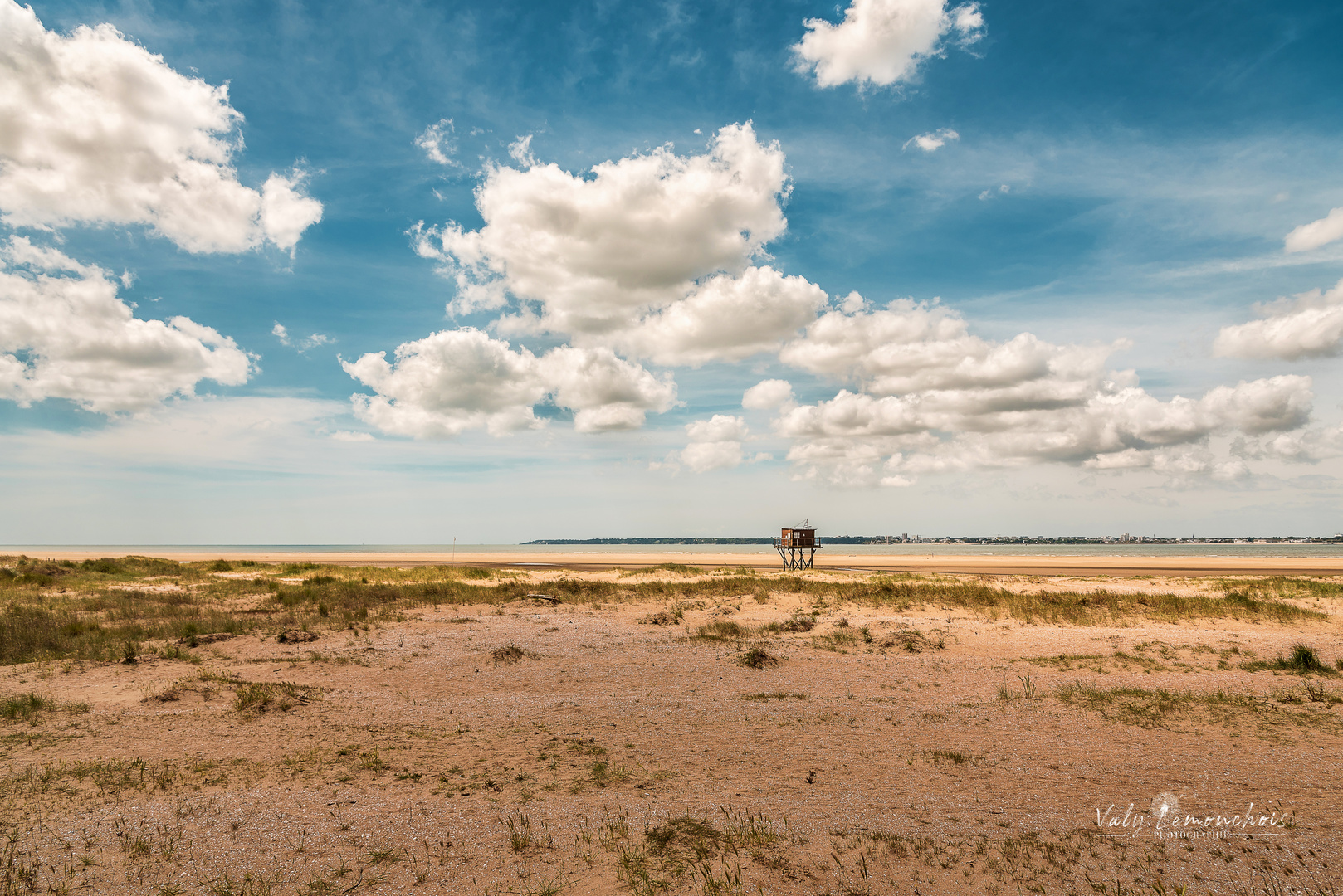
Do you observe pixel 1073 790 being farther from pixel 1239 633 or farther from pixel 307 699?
pixel 1239 633

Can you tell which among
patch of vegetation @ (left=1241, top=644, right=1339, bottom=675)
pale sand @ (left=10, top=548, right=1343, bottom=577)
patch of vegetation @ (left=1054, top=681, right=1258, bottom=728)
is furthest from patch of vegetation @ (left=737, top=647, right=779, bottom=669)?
pale sand @ (left=10, top=548, right=1343, bottom=577)

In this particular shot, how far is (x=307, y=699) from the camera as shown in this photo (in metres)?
12.3

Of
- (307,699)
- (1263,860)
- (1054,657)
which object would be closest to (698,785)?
(1263,860)

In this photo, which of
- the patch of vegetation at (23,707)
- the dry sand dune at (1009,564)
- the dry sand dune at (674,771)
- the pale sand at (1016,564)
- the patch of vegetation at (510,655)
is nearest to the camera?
the dry sand dune at (674,771)

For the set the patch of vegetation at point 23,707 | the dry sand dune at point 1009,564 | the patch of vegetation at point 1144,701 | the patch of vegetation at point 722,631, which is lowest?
the dry sand dune at point 1009,564

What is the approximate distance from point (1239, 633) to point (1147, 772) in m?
15.1

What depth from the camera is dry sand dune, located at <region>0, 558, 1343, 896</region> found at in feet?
19.7

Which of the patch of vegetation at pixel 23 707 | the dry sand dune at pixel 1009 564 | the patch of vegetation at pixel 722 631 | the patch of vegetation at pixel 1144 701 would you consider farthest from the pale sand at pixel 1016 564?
the patch of vegetation at pixel 23 707

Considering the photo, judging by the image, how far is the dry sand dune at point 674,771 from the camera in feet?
19.7

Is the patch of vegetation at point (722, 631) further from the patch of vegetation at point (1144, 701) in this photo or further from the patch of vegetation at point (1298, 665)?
the patch of vegetation at point (1298, 665)

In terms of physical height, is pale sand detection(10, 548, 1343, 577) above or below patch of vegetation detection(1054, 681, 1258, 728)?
below

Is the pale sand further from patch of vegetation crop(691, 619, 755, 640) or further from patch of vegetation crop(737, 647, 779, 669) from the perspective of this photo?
patch of vegetation crop(737, 647, 779, 669)

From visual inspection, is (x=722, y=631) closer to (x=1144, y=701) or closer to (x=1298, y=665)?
(x=1144, y=701)

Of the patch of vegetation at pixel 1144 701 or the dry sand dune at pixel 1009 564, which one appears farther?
the dry sand dune at pixel 1009 564
